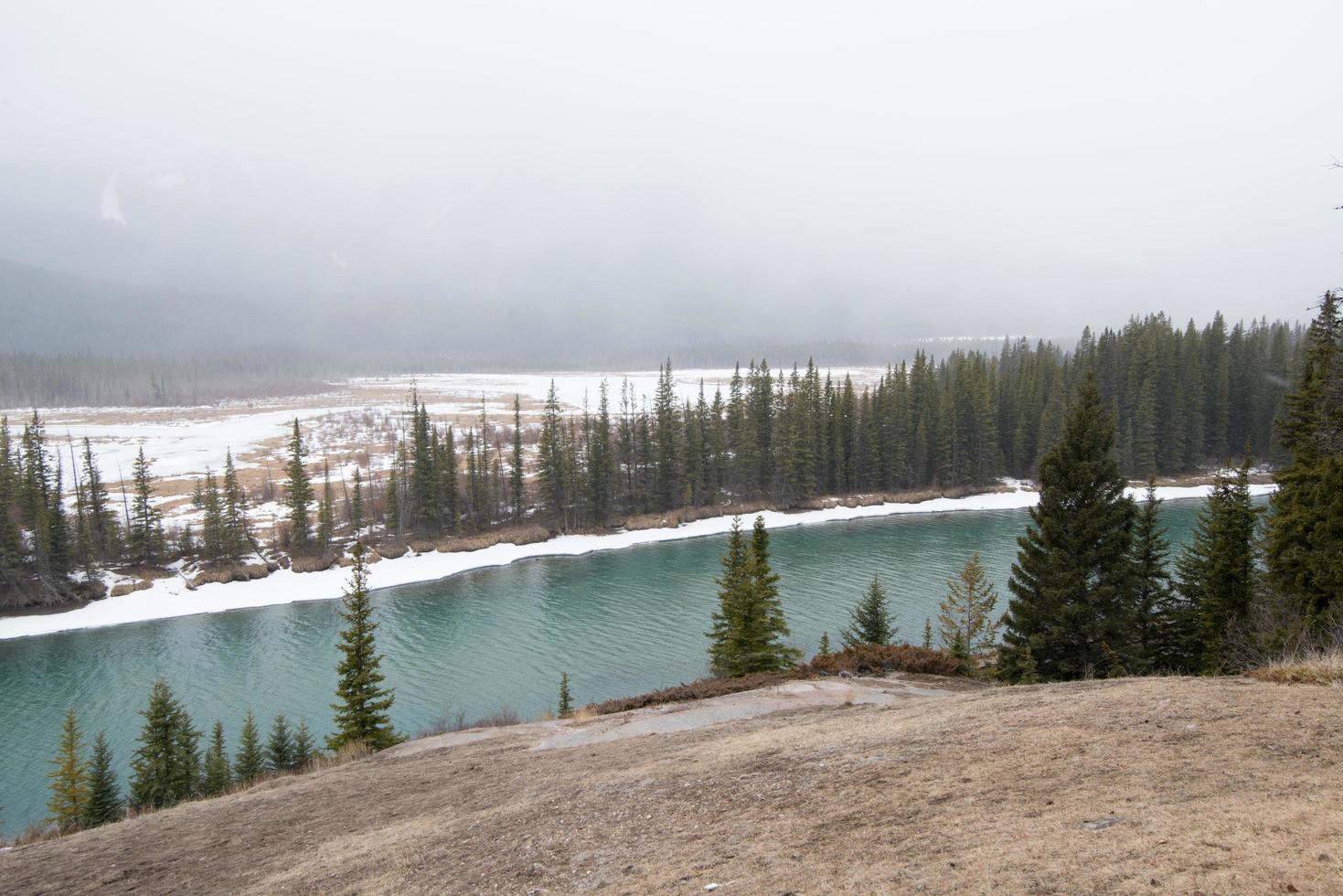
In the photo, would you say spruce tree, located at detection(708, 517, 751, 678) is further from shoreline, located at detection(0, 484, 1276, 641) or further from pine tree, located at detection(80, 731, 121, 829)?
shoreline, located at detection(0, 484, 1276, 641)

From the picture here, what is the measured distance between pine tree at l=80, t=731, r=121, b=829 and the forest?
3821 cm

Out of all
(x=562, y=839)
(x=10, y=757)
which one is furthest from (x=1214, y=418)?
(x=10, y=757)

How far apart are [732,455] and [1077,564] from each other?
215ft

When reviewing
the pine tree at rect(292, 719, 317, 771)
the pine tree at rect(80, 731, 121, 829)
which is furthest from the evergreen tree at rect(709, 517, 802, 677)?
the pine tree at rect(80, 731, 121, 829)

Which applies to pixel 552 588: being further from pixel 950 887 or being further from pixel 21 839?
pixel 950 887

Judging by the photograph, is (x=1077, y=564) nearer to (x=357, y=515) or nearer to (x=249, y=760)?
(x=249, y=760)

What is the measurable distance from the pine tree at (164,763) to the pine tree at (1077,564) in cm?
2825

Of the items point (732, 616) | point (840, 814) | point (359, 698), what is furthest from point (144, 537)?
point (840, 814)

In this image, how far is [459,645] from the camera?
4053 centimetres

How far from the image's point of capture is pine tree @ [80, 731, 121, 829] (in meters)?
21.5

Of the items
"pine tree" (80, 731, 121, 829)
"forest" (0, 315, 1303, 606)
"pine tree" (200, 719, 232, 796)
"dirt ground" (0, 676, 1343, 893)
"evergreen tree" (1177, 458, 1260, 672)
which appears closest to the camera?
"dirt ground" (0, 676, 1343, 893)

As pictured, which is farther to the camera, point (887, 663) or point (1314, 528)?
point (887, 663)

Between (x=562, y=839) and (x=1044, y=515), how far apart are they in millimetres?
18647

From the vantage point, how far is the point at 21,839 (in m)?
14.0
